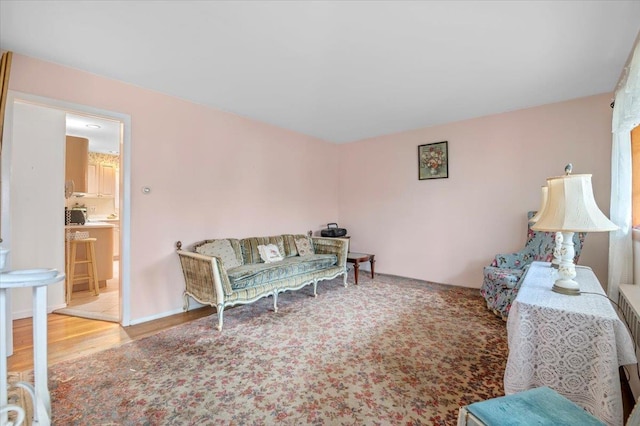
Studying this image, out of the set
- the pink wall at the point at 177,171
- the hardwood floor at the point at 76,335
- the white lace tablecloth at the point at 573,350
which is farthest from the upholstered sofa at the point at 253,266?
the white lace tablecloth at the point at 573,350

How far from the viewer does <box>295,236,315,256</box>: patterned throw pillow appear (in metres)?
4.22

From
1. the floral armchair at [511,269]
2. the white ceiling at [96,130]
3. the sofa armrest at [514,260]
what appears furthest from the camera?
the white ceiling at [96,130]

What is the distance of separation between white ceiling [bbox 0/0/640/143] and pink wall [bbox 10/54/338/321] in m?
0.18

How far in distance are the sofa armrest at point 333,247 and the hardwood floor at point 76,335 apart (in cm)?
188

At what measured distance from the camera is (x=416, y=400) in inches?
65.2

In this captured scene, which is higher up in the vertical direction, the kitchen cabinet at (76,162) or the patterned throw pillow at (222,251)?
the kitchen cabinet at (76,162)

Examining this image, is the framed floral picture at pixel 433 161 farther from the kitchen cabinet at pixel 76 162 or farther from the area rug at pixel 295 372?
the kitchen cabinet at pixel 76 162

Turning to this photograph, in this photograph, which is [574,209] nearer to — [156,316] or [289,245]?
[289,245]

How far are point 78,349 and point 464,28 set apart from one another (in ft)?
13.5

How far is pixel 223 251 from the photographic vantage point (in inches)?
130

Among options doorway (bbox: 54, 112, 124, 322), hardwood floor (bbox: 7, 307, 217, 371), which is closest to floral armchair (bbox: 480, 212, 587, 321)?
hardwood floor (bbox: 7, 307, 217, 371)

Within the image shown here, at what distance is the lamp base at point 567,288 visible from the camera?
4.82 feet

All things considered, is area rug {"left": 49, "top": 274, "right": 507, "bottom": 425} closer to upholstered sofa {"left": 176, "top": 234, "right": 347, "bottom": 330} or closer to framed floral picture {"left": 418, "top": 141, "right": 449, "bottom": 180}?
upholstered sofa {"left": 176, "top": 234, "right": 347, "bottom": 330}

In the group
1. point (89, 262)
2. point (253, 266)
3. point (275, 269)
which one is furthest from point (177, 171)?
point (89, 262)
